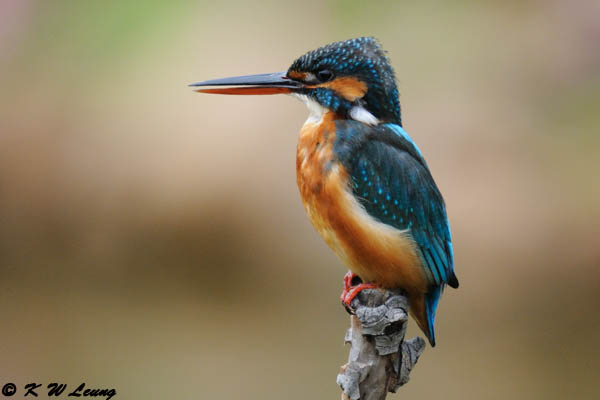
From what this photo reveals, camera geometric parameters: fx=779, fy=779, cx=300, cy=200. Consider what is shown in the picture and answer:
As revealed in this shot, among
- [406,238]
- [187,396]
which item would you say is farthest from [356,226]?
[187,396]

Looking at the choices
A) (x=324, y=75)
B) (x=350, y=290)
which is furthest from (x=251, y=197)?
(x=324, y=75)

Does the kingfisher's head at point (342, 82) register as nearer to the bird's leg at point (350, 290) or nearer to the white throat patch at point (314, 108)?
the white throat patch at point (314, 108)

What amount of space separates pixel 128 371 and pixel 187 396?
1.61 feet

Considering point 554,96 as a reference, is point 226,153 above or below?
below

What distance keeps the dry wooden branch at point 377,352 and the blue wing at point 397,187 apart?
0.68ft

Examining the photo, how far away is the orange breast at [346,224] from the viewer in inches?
94.1

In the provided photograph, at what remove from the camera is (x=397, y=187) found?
2.41m

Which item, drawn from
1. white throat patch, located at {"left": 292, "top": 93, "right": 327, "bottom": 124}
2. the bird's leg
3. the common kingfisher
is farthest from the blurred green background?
white throat patch, located at {"left": 292, "top": 93, "right": 327, "bottom": 124}

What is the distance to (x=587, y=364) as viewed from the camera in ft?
16.6

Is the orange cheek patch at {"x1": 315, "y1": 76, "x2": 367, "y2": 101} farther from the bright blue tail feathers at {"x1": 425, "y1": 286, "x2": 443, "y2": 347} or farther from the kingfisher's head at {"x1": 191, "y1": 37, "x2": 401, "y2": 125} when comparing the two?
the bright blue tail feathers at {"x1": 425, "y1": 286, "x2": 443, "y2": 347}

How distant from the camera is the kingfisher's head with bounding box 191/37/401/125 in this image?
94.0 inches

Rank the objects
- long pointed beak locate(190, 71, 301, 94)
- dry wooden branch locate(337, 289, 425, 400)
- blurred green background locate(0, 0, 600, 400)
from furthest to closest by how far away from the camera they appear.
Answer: blurred green background locate(0, 0, 600, 400) < long pointed beak locate(190, 71, 301, 94) < dry wooden branch locate(337, 289, 425, 400)

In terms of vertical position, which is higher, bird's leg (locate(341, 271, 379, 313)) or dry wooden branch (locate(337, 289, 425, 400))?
bird's leg (locate(341, 271, 379, 313))

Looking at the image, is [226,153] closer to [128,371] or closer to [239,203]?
[239,203]
